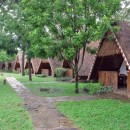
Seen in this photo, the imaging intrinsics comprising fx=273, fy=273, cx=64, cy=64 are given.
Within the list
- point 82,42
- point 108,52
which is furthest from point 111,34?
point 82,42

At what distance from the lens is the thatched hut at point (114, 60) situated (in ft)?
46.8

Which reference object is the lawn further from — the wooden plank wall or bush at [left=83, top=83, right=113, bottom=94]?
the wooden plank wall

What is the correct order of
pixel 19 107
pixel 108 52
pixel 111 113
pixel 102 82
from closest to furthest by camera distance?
pixel 111 113
pixel 19 107
pixel 108 52
pixel 102 82

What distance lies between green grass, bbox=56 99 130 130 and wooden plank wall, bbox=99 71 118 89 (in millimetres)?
4663

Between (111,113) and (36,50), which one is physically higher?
(36,50)

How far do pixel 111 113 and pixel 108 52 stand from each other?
23.2 ft

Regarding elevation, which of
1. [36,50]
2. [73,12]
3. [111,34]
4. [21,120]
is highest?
[73,12]

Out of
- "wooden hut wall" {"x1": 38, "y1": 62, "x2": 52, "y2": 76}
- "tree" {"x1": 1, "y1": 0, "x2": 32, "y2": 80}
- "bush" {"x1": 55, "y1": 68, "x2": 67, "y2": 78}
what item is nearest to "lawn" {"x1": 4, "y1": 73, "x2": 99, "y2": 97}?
"tree" {"x1": 1, "y1": 0, "x2": 32, "y2": 80}

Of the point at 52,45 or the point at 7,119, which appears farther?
the point at 52,45

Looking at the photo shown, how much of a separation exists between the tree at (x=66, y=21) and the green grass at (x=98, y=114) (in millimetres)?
3227

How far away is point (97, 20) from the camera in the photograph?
46.4ft

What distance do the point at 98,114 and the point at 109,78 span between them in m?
7.76

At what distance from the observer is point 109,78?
16891mm

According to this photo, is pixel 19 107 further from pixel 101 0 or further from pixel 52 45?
pixel 101 0
